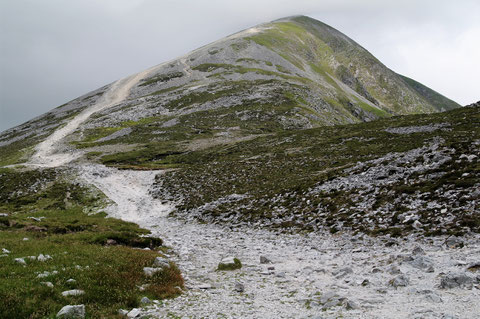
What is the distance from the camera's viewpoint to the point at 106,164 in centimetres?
7381

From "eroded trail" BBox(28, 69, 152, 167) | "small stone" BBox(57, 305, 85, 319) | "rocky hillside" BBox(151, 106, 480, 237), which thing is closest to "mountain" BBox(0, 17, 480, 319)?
"small stone" BBox(57, 305, 85, 319)

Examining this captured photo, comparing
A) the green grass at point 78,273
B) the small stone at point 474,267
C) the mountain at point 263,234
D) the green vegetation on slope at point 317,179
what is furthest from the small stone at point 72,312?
the green vegetation on slope at point 317,179

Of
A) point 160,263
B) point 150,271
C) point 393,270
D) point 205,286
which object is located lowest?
point 393,270

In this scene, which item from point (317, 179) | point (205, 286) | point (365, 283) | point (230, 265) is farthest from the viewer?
point (317, 179)

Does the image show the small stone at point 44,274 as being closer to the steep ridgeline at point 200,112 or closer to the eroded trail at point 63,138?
the steep ridgeline at point 200,112

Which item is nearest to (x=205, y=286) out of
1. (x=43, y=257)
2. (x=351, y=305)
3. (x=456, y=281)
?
(x=351, y=305)

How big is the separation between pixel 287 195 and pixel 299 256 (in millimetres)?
12977

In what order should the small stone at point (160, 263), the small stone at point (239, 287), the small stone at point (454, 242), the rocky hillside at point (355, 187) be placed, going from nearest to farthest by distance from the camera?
the small stone at point (239, 287)
the small stone at point (454, 242)
the small stone at point (160, 263)
the rocky hillside at point (355, 187)

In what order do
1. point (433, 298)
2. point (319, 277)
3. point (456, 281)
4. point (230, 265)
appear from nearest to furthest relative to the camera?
1. point (433, 298)
2. point (456, 281)
3. point (319, 277)
4. point (230, 265)

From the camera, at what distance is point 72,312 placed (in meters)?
8.82

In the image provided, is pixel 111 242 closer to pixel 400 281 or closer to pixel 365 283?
pixel 365 283

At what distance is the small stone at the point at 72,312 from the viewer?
871 centimetres

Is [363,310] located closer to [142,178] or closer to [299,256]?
[299,256]

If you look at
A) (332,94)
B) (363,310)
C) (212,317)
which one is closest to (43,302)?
(212,317)
